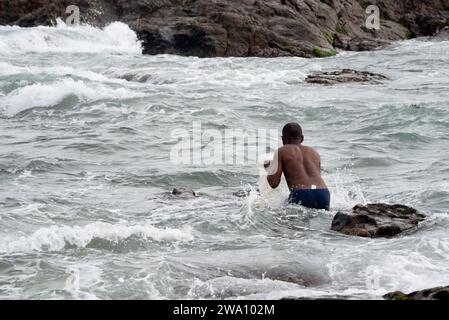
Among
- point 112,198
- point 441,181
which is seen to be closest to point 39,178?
point 112,198

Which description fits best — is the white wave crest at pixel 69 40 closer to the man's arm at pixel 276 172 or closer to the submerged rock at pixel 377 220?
the man's arm at pixel 276 172

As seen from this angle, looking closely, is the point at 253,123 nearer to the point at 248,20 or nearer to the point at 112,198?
the point at 112,198

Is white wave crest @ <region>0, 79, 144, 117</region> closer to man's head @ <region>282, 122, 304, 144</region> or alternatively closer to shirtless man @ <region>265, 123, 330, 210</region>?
man's head @ <region>282, 122, 304, 144</region>

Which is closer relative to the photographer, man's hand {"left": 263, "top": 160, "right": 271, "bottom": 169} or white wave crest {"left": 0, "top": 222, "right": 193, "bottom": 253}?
white wave crest {"left": 0, "top": 222, "right": 193, "bottom": 253}

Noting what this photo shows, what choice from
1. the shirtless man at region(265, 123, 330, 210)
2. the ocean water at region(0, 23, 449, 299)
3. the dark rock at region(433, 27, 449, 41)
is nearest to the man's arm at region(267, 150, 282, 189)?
the shirtless man at region(265, 123, 330, 210)

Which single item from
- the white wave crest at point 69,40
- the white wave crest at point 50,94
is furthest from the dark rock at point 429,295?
the white wave crest at point 69,40

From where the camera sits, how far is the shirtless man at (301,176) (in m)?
9.77

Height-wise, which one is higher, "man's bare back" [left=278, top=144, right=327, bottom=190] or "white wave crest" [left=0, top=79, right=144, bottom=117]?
"white wave crest" [left=0, top=79, right=144, bottom=117]

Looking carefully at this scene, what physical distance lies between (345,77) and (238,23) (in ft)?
23.8

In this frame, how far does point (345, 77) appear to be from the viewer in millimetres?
21516

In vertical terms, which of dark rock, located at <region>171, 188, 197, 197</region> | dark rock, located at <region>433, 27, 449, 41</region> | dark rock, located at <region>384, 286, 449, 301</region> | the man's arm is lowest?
dark rock, located at <region>171, 188, 197, 197</region>

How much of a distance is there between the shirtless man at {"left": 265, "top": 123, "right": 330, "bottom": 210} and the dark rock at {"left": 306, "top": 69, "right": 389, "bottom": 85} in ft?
37.0

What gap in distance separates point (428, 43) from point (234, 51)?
7.77m

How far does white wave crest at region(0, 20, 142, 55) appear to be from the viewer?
2867 cm
